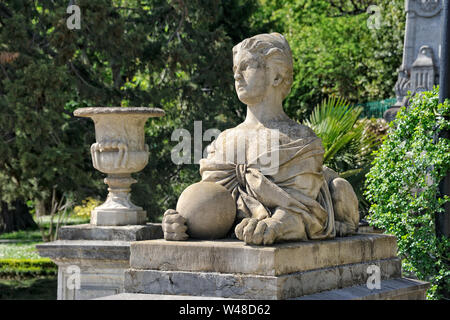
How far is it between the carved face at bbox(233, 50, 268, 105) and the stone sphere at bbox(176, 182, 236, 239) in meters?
0.83

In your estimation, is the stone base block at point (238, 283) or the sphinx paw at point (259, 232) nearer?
the stone base block at point (238, 283)

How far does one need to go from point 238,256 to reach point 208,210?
1.96 ft

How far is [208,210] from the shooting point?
617 centimetres

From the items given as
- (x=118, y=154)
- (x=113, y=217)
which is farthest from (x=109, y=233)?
(x=118, y=154)

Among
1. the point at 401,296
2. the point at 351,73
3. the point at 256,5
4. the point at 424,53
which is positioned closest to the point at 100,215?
the point at 401,296

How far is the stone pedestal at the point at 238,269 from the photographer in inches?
222

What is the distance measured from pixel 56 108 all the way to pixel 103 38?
219cm

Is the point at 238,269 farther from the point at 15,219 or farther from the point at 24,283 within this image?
the point at 15,219

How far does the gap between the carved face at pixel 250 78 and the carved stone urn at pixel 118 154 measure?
3038 mm

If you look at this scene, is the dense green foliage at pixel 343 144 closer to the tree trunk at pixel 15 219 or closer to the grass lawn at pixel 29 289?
the grass lawn at pixel 29 289

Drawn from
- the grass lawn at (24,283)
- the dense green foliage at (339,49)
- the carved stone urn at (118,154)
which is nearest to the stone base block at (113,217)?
the carved stone urn at (118,154)

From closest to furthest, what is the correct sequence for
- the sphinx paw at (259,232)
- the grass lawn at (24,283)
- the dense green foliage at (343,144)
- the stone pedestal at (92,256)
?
the sphinx paw at (259,232)
the stone pedestal at (92,256)
the dense green foliage at (343,144)
the grass lawn at (24,283)

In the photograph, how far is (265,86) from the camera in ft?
21.5
